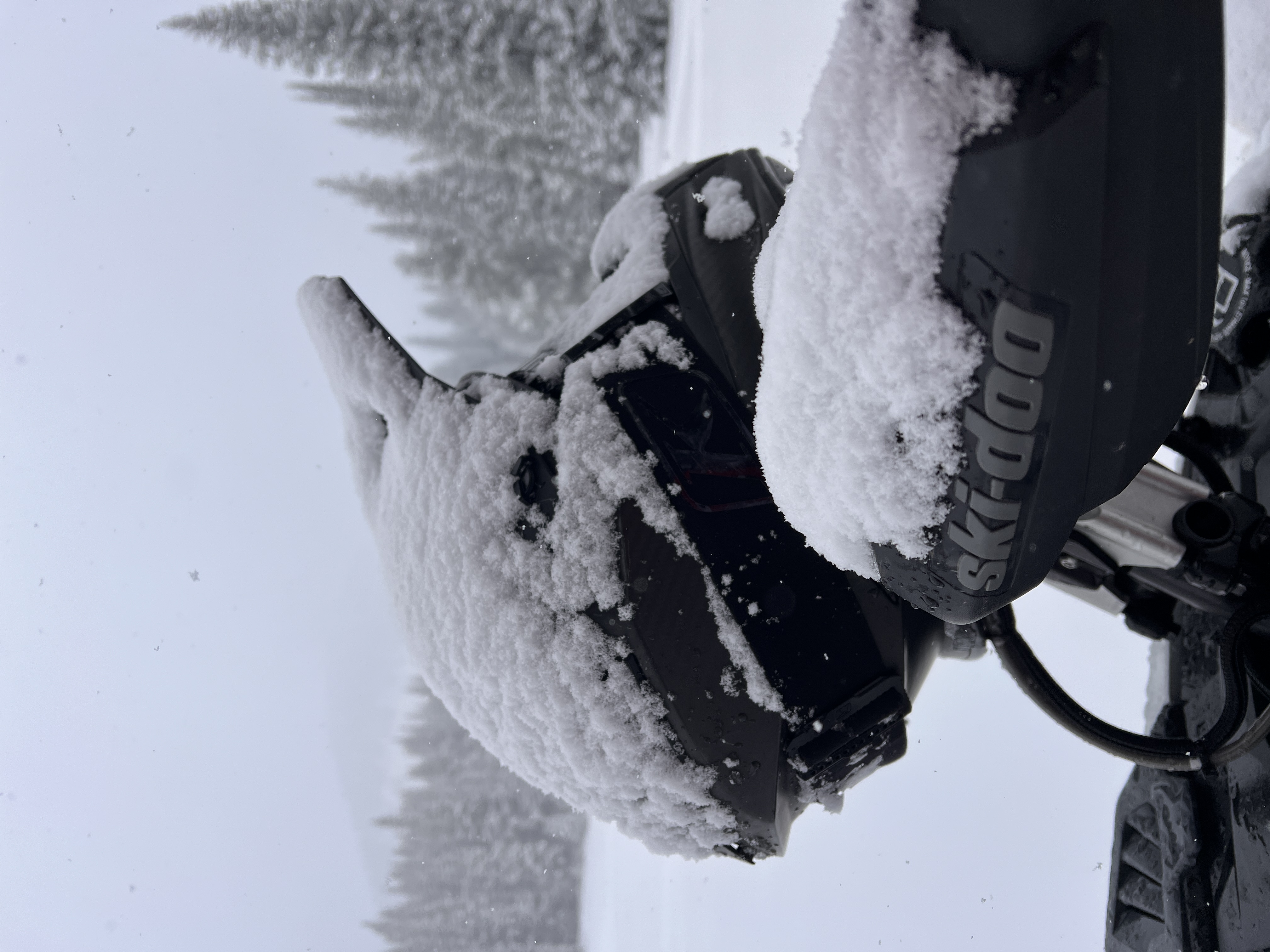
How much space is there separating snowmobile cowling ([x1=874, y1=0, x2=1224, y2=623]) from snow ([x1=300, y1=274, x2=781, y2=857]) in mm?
730

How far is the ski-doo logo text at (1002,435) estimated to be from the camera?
711mm

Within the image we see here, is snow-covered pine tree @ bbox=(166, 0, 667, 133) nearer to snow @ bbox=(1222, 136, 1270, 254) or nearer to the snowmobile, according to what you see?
snow @ bbox=(1222, 136, 1270, 254)

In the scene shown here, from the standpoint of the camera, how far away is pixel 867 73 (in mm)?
700

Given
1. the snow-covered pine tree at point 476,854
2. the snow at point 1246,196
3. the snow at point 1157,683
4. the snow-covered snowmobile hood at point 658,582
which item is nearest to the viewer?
the snow-covered snowmobile hood at point 658,582

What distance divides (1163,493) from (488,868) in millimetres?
6690

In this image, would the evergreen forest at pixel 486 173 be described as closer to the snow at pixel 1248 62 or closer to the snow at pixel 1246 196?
the snow at pixel 1248 62

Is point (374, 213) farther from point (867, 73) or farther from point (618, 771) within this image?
point (867, 73)

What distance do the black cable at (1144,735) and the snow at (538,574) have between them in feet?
1.96

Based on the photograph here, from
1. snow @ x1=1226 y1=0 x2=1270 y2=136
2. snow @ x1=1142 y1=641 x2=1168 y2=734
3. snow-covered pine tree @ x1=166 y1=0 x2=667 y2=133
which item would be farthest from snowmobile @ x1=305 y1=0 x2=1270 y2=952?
snow-covered pine tree @ x1=166 y1=0 x2=667 y2=133

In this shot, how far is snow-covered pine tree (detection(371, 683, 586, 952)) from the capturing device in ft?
18.2

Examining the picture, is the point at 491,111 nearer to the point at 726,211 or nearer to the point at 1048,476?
Answer: the point at 726,211

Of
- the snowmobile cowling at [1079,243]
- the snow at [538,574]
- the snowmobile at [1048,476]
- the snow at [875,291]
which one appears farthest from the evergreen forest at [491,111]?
the snowmobile cowling at [1079,243]

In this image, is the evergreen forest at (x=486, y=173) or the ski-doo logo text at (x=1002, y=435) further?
the evergreen forest at (x=486, y=173)

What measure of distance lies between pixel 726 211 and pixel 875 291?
3.13 feet
